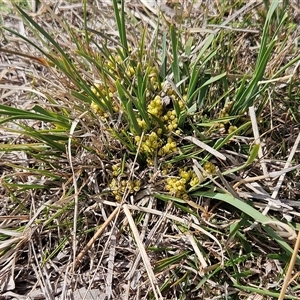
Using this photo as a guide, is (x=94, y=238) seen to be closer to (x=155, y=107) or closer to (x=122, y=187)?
(x=122, y=187)

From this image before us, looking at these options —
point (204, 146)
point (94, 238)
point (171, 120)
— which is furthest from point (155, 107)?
point (94, 238)

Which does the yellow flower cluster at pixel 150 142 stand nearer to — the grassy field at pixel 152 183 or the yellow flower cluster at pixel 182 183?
the grassy field at pixel 152 183

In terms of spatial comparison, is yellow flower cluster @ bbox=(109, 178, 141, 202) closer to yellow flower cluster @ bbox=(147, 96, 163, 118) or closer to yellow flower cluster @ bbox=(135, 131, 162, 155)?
yellow flower cluster @ bbox=(135, 131, 162, 155)

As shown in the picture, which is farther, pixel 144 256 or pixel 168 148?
pixel 168 148

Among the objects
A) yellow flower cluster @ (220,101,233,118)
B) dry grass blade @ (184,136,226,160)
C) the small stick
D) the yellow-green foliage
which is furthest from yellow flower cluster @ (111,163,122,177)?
yellow flower cluster @ (220,101,233,118)

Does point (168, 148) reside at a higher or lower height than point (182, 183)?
higher

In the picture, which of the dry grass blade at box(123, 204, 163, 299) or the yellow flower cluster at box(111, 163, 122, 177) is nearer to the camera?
the dry grass blade at box(123, 204, 163, 299)

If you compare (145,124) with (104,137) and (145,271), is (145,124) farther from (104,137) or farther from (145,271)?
(145,271)

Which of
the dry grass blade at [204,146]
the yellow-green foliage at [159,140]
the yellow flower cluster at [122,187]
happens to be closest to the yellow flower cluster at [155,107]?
the yellow-green foliage at [159,140]

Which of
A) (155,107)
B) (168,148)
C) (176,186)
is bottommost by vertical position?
(176,186)

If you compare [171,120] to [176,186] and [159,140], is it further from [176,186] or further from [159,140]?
[176,186]
